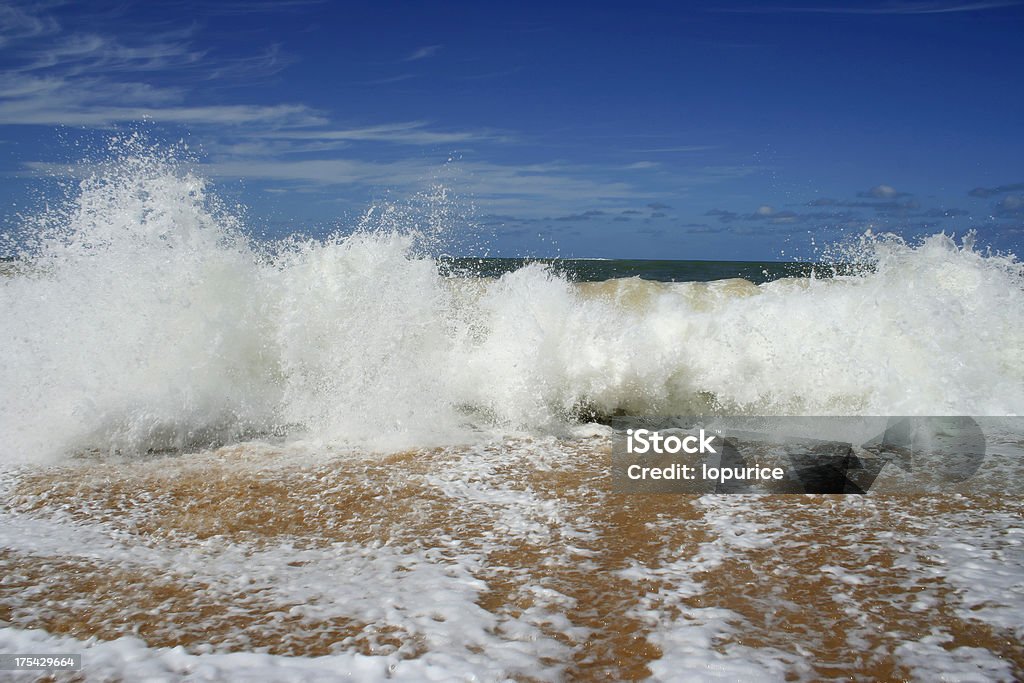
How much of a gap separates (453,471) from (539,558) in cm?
120

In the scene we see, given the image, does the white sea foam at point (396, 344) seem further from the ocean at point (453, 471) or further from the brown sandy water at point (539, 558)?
the brown sandy water at point (539, 558)

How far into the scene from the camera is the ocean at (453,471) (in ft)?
6.89

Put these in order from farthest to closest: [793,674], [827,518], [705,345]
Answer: [705,345]
[827,518]
[793,674]

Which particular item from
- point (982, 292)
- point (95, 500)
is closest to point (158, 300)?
point (95, 500)

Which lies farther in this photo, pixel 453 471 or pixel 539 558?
pixel 453 471

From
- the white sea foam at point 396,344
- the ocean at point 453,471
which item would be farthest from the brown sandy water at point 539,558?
the white sea foam at point 396,344

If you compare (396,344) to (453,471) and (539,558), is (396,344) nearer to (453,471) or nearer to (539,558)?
(453,471)

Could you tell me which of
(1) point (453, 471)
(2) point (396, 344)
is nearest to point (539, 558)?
(1) point (453, 471)

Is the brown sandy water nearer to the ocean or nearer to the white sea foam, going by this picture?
the ocean

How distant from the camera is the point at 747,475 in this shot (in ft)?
12.0

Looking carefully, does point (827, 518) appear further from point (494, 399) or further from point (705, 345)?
point (705, 345)

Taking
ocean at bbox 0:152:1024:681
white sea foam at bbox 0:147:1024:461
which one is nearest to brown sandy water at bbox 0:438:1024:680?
ocean at bbox 0:152:1024:681

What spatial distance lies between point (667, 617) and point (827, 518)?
3.88ft

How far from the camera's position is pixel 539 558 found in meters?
2.67
